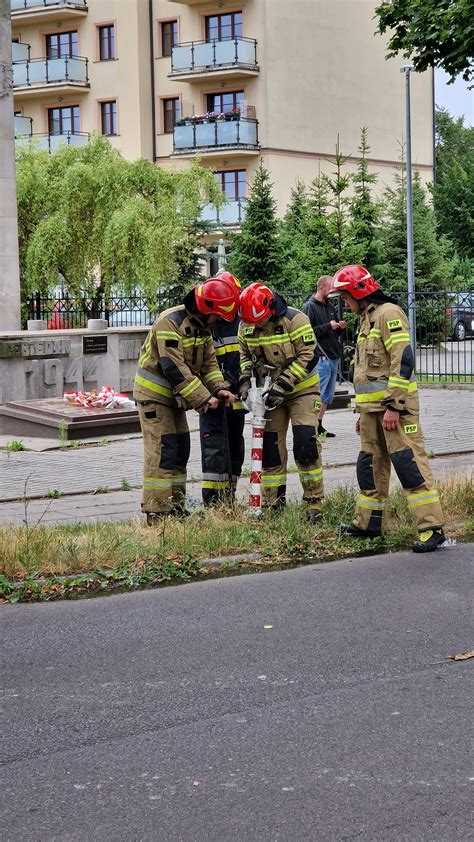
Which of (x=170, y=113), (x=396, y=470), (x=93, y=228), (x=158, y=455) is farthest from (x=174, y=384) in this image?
(x=170, y=113)

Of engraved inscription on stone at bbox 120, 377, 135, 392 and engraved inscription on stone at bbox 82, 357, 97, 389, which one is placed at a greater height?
engraved inscription on stone at bbox 82, 357, 97, 389

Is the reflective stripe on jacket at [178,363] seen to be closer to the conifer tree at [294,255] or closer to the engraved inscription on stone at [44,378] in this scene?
the engraved inscription on stone at [44,378]

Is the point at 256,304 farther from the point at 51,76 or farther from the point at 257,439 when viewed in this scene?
the point at 51,76

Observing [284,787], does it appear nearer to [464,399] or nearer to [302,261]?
[464,399]

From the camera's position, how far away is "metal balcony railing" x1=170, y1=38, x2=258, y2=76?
149 ft

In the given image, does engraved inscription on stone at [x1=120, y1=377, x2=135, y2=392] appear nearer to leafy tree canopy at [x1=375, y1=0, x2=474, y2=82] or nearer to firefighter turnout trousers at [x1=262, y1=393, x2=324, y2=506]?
leafy tree canopy at [x1=375, y1=0, x2=474, y2=82]

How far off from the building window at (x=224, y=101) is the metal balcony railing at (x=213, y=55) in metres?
1.47

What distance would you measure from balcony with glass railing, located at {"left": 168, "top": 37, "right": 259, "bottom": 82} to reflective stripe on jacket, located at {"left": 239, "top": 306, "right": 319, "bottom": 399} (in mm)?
37945

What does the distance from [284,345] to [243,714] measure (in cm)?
448

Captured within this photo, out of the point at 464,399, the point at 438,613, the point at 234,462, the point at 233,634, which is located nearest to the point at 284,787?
the point at 233,634

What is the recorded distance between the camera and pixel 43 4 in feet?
162

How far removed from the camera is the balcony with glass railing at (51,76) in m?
49.1

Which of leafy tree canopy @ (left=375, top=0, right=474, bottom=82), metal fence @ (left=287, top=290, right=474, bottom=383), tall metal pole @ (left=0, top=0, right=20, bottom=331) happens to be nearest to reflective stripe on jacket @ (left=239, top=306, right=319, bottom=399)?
leafy tree canopy @ (left=375, top=0, right=474, bottom=82)

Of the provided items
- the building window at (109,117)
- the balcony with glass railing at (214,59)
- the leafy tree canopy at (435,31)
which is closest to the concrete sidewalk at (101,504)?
the leafy tree canopy at (435,31)
